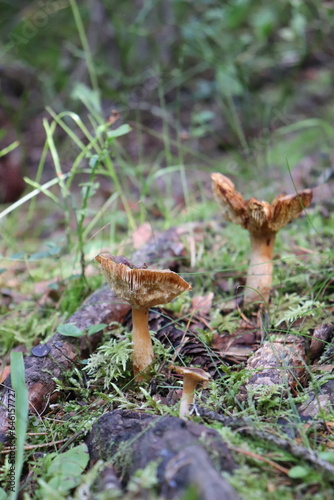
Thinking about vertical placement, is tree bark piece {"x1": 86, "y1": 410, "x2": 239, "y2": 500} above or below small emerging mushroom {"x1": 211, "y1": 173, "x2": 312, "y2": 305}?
below

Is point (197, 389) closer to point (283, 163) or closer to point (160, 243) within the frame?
point (160, 243)

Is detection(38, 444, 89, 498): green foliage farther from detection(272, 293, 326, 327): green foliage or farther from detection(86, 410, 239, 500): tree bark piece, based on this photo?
detection(272, 293, 326, 327): green foliage

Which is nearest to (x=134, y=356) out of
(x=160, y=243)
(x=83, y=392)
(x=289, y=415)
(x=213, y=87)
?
(x=83, y=392)

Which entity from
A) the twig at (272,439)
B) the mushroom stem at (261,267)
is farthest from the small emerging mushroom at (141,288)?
the mushroom stem at (261,267)

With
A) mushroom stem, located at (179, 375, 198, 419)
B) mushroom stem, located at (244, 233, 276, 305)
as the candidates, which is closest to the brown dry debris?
mushroom stem, located at (179, 375, 198, 419)

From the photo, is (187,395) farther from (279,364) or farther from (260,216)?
(260,216)

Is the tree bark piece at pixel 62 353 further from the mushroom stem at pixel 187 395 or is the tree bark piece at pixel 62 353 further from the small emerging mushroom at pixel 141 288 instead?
the mushroom stem at pixel 187 395
